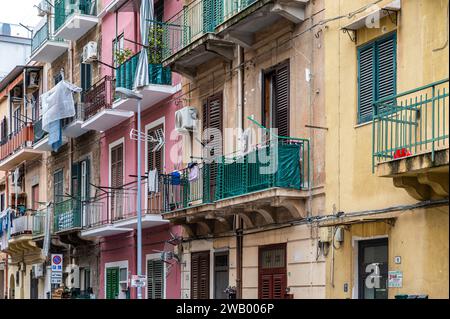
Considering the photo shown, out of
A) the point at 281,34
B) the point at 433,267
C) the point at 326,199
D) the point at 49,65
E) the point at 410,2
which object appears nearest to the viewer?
the point at 433,267

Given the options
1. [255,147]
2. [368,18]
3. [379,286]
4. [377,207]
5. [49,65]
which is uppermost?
[49,65]

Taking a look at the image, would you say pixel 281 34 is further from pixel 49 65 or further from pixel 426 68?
pixel 49 65

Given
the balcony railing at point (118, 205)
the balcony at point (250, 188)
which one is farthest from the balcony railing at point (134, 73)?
the balcony at point (250, 188)

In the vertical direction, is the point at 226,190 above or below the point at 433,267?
above

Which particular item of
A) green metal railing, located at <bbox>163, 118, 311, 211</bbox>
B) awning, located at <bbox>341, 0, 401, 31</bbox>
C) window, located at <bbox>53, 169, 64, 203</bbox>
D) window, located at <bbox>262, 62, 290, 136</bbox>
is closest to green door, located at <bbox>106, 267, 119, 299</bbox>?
window, located at <bbox>53, 169, 64, 203</bbox>

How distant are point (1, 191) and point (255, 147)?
964 inches

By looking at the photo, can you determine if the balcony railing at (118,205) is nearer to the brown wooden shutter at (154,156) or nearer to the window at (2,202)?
the brown wooden shutter at (154,156)

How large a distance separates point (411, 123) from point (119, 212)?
44.0ft

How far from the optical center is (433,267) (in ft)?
45.0

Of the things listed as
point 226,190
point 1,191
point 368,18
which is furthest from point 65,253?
point 368,18

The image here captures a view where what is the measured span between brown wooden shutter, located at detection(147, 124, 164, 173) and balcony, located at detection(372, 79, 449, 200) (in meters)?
10.4

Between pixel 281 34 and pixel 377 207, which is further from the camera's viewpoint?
pixel 281 34

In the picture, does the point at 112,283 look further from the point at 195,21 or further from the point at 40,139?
the point at 195,21
